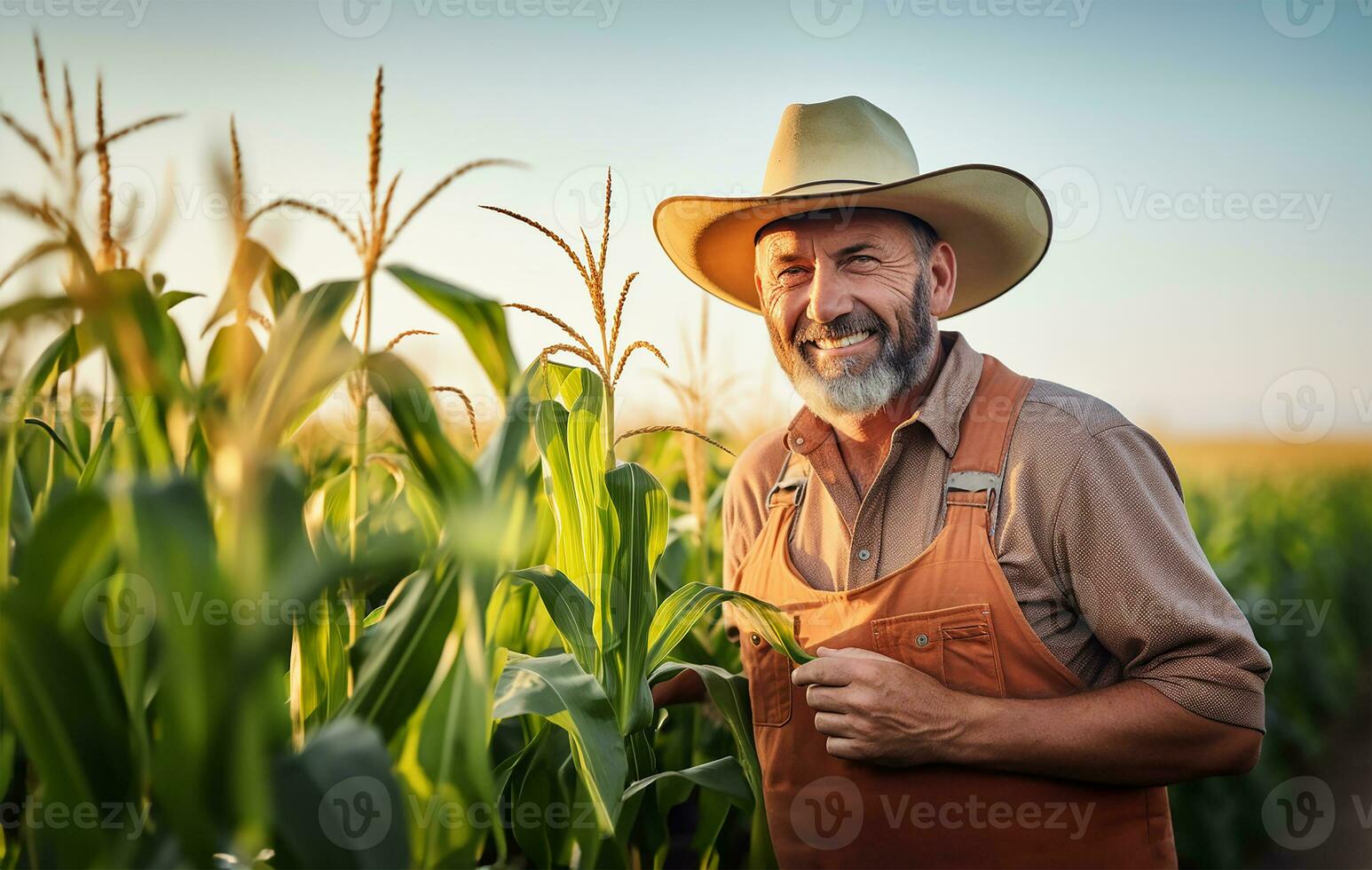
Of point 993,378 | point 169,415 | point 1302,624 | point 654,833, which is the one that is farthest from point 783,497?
point 1302,624

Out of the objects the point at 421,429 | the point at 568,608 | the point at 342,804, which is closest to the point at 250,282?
the point at 421,429

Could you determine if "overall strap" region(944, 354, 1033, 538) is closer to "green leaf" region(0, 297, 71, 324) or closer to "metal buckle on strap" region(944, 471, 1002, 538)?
"metal buckle on strap" region(944, 471, 1002, 538)

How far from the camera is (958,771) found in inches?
74.3

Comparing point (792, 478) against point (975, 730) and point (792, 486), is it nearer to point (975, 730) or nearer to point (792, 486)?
point (792, 486)

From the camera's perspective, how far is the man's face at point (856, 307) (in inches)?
89.0

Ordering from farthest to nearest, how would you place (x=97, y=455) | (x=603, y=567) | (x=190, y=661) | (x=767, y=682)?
(x=767, y=682) → (x=603, y=567) → (x=97, y=455) → (x=190, y=661)

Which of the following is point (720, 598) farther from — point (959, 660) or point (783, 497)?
point (783, 497)

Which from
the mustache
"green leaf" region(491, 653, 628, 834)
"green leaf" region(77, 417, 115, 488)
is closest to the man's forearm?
"green leaf" region(491, 653, 628, 834)

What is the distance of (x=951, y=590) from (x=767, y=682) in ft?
1.55

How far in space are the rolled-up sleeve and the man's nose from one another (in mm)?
652

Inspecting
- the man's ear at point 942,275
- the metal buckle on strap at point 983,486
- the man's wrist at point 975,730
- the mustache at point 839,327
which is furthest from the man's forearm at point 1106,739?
the man's ear at point 942,275

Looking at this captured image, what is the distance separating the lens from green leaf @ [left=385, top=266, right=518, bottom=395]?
3.22ft

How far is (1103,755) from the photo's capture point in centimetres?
179

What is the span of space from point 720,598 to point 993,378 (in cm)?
90
